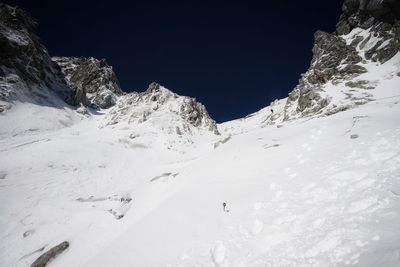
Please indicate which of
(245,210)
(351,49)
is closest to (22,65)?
(245,210)

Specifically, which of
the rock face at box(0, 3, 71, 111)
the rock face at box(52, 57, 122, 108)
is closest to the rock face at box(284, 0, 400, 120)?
the rock face at box(0, 3, 71, 111)

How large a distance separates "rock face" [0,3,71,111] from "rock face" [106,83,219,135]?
22065mm

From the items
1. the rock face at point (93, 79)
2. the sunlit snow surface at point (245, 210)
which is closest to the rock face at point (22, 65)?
the rock face at point (93, 79)

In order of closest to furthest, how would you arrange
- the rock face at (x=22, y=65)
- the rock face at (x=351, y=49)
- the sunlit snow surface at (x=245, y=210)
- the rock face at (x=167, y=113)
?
the sunlit snow surface at (x=245, y=210) < the rock face at (x=167, y=113) < the rock face at (x=351, y=49) < the rock face at (x=22, y=65)

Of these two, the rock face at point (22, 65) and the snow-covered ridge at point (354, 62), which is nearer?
the snow-covered ridge at point (354, 62)

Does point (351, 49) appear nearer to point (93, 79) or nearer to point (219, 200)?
point (219, 200)

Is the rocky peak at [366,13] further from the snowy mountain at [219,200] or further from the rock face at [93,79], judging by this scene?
the rock face at [93,79]

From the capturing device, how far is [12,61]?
55.4m

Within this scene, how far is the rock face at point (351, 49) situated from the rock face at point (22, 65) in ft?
205

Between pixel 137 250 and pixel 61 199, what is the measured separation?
12002 mm

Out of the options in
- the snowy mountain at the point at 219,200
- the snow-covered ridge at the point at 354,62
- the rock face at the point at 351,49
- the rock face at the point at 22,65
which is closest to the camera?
the snowy mountain at the point at 219,200

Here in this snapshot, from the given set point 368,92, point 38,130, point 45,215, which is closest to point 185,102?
point 38,130

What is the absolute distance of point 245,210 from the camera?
7.50m

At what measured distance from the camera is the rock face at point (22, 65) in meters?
50.0
